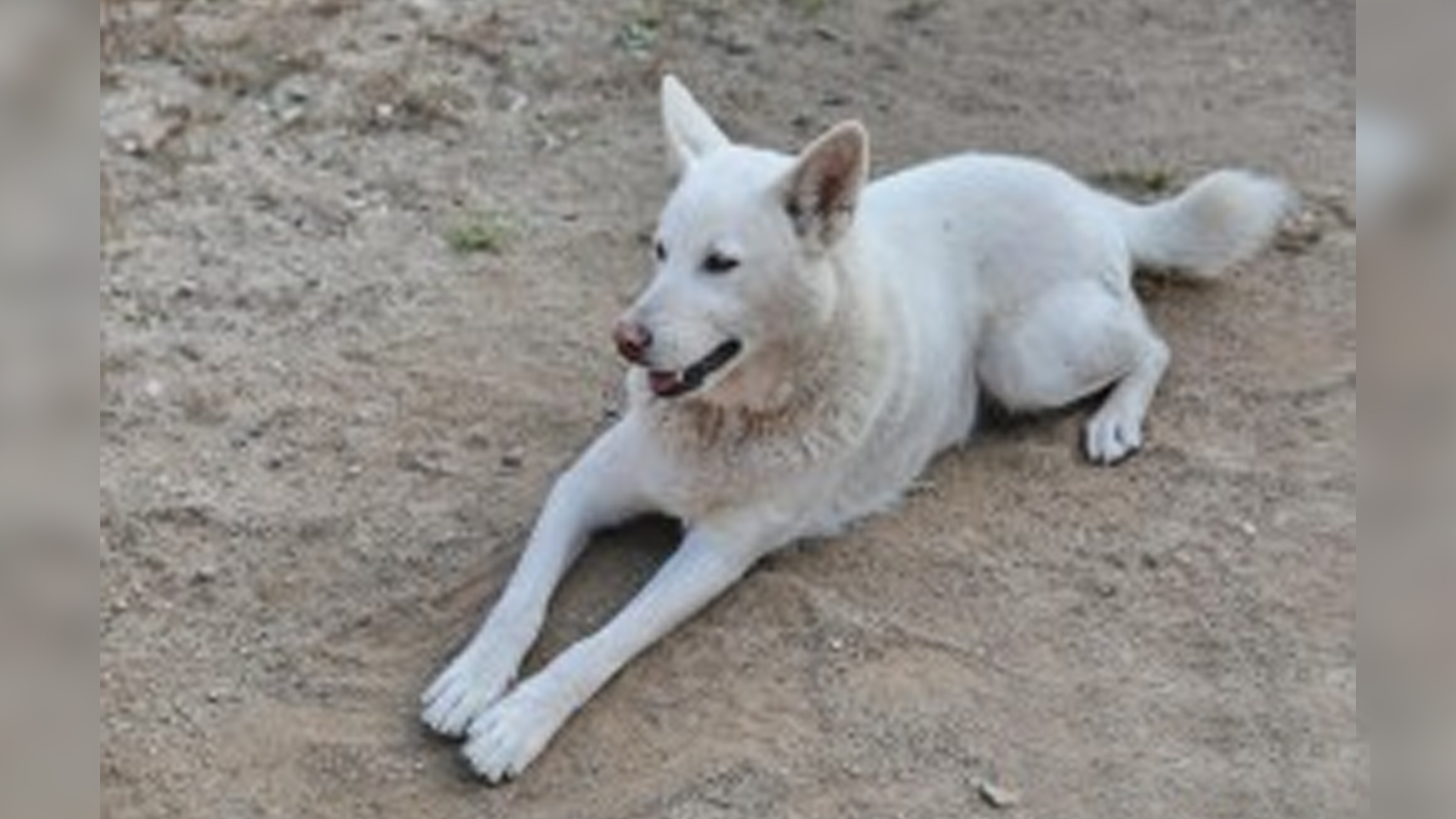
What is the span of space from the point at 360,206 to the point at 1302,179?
6.94ft

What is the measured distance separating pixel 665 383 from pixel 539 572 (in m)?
0.40

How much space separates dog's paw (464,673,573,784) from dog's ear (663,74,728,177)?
96 centimetres

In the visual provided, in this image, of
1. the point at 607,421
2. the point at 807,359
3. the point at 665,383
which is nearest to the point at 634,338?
the point at 665,383

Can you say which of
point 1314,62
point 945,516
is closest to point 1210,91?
point 1314,62

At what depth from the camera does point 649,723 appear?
3381 mm

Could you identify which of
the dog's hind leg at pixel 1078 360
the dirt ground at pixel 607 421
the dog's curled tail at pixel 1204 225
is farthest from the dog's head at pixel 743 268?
the dog's curled tail at pixel 1204 225

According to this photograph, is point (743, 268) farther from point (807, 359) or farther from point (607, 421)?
point (607, 421)

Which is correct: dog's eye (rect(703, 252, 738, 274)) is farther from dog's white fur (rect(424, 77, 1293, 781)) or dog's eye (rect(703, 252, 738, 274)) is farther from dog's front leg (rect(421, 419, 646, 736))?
dog's front leg (rect(421, 419, 646, 736))

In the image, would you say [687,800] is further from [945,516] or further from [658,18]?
[658,18]

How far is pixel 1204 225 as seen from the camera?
14.2 feet

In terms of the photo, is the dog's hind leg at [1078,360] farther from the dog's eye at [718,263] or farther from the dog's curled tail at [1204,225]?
the dog's eye at [718,263]

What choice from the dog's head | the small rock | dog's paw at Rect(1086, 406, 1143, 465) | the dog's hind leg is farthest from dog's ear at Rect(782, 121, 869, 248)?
the small rock

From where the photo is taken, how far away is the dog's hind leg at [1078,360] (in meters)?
4.00

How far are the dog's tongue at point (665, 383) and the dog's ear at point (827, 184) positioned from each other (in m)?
0.32
